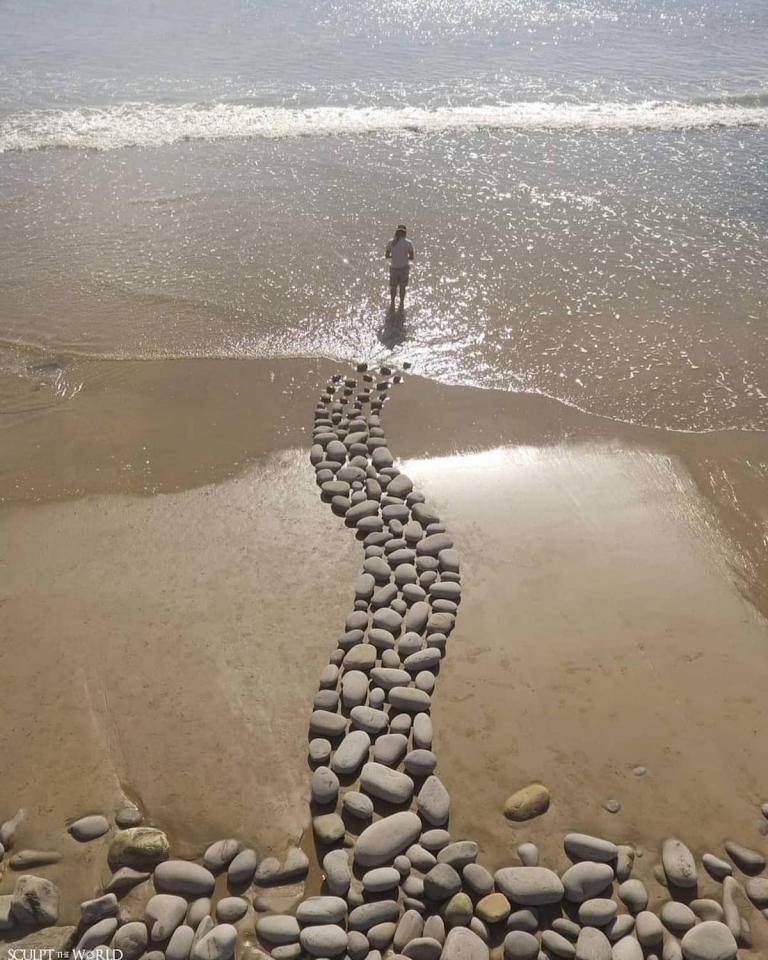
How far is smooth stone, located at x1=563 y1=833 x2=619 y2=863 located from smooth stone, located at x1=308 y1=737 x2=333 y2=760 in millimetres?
1619

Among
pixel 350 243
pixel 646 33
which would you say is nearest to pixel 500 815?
pixel 350 243

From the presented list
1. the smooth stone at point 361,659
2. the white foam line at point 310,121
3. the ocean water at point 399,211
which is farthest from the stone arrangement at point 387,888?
the white foam line at point 310,121

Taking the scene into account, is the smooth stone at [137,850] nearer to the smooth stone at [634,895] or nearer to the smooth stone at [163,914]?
the smooth stone at [163,914]

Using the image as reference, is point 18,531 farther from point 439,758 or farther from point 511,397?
point 511,397

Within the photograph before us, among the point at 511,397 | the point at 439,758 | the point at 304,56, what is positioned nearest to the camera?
the point at 439,758

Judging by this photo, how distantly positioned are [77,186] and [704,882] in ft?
47.4

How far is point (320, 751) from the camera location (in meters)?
4.78

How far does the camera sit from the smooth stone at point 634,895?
413cm

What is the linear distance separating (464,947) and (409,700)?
158 centimetres

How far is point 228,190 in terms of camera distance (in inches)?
525

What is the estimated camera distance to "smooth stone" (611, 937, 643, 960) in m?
3.88

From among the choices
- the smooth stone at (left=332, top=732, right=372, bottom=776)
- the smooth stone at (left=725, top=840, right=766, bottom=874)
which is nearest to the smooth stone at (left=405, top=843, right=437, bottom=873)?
the smooth stone at (left=332, top=732, right=372, bottom=776)

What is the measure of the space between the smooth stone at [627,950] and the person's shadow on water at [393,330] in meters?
6.85

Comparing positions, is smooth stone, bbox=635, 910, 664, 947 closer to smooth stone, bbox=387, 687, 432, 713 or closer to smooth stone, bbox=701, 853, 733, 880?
smooth stone, bbox=701, 853, 733, 880
